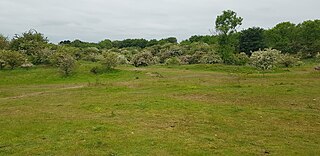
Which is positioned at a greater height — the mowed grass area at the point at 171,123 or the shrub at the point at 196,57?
the shrub at the point at 196,57

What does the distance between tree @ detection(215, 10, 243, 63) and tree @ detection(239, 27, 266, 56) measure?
16749mm

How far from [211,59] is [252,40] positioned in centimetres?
1967

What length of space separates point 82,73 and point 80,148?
3052 cm

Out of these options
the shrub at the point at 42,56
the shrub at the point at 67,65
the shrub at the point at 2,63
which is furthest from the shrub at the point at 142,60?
the shrub at the point at 2,63

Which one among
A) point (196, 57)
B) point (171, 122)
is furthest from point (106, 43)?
point (171, 122)

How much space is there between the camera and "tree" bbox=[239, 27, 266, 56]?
68125 millimetres

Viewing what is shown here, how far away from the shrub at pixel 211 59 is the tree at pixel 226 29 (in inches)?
36.5

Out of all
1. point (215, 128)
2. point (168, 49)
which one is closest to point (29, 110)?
point (215, 128)

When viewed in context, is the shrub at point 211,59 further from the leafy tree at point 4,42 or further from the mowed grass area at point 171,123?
the leafy tree at point 4,42

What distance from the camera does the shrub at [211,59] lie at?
2112 inches

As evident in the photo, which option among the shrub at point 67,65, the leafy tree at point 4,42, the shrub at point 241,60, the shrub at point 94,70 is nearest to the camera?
the shrub at point 67,65

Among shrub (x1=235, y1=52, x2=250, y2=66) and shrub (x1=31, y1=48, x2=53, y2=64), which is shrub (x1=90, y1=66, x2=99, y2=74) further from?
shrub (x1=235, y1=52, x2=250, y2=66)

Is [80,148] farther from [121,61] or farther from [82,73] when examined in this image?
[121,61]

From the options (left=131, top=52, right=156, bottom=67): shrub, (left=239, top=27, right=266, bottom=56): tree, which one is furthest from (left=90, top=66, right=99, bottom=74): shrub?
(left=239, top=27, right=266, bottom=56): tree
